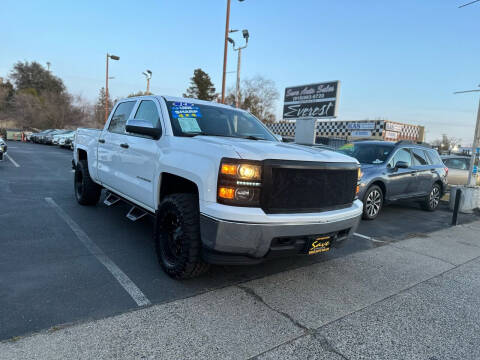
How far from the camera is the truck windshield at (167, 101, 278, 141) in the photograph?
3.61 m

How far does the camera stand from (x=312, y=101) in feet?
64.0

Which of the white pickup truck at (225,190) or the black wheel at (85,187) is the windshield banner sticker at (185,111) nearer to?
the white pickup truck at (225,190)

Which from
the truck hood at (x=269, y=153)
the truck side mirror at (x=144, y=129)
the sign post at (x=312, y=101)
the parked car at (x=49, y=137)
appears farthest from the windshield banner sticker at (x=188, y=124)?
the parked car at (x=49, y=137)

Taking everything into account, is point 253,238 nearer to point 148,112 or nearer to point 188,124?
point 188,124

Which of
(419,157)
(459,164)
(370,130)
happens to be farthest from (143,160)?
(370,130)

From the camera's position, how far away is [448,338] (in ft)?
8.32

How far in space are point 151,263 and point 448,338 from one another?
9.19 feet

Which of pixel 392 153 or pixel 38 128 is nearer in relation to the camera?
pixel 392 153

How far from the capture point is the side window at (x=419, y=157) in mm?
7492

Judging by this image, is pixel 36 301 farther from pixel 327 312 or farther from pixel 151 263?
pixel 327 312

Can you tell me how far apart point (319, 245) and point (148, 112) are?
2.59m

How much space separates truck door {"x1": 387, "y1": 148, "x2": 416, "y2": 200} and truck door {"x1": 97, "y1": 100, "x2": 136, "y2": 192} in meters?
5.12

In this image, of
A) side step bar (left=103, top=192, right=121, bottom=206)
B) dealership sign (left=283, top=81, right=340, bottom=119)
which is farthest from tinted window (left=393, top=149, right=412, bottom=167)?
dealership sign (left=283, top=81, right=340, bottom=119)

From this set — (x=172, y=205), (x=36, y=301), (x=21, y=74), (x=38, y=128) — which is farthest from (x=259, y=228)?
(x=21, y=74)
